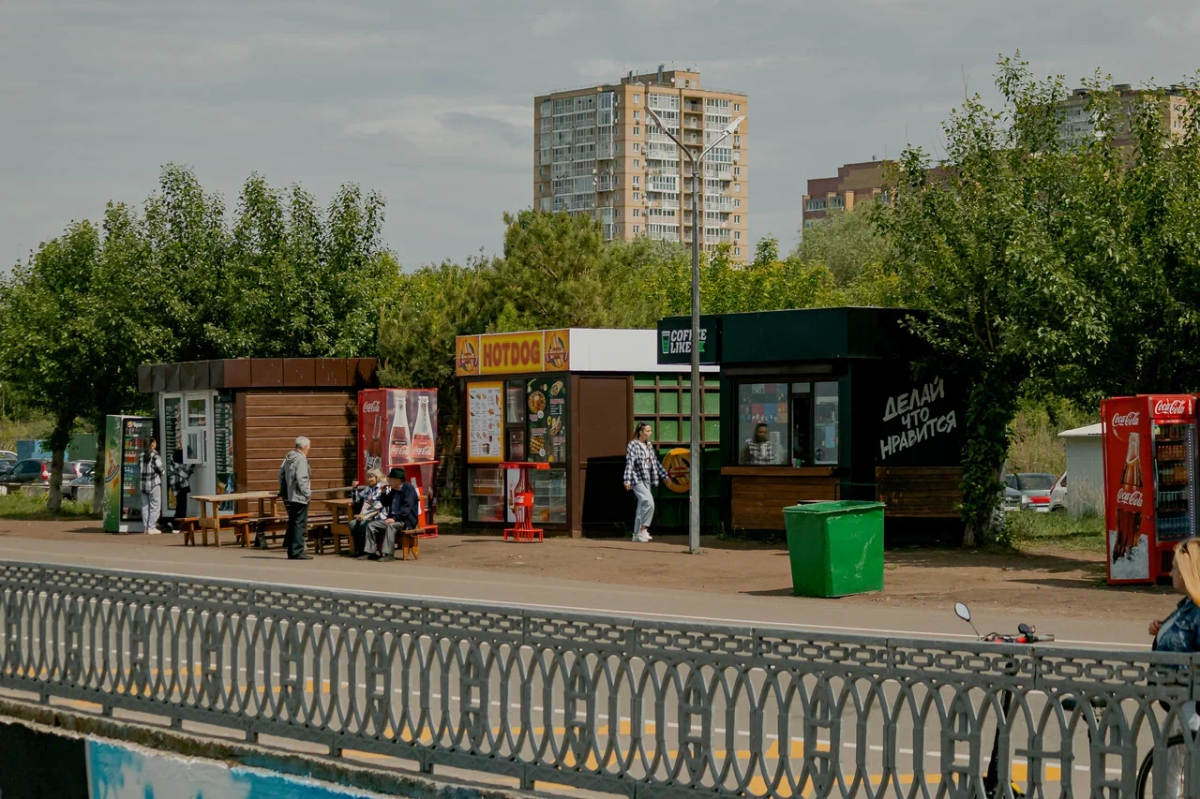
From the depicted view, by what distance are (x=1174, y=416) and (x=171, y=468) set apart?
57.4 feet

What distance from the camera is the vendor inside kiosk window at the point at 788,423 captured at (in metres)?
23.9

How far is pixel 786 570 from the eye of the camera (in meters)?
20.7

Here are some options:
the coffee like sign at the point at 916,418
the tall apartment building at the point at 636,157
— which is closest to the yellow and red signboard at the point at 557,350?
the coffee like sign at the point at 916,418

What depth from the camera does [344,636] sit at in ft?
24.9

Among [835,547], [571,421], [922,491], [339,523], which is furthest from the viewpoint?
[571,421]

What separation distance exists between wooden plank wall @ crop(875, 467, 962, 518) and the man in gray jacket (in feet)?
28.0

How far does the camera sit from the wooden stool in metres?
22.8

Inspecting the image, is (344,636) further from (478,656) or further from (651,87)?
(651,87)

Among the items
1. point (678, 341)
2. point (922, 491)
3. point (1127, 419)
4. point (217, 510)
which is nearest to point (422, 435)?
point (217, 510)

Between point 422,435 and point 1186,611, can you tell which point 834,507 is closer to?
point 422,435

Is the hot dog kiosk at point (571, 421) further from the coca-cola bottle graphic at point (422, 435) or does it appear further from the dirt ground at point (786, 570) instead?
the coca-cola bottle graphic at point (422, 435)

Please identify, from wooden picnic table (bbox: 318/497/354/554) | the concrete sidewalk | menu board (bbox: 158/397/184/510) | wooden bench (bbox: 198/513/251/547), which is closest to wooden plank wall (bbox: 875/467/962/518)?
the concrete sidewalk

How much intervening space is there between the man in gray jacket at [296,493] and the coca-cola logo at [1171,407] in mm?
11268

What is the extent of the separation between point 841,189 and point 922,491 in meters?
151
